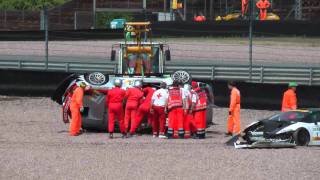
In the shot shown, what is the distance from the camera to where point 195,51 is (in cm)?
3319

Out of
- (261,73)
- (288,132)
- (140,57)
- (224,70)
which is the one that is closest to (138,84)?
(140,57)

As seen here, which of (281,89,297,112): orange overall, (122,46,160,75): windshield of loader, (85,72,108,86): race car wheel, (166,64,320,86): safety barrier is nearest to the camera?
(85,72,108,86): race car wheel

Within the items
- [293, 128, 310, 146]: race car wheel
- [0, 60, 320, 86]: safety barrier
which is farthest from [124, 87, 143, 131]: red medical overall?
[0, 60, 320, 86]: safety barrier

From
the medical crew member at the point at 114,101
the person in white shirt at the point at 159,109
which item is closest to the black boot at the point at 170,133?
the person in white shirt at the point at 159,109

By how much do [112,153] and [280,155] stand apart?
312 cm

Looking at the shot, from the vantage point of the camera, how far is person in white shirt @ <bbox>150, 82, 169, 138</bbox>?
65.4ft

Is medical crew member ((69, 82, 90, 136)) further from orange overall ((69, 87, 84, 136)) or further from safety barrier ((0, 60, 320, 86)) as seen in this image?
safety barrier ((0, 60, 320, 86))

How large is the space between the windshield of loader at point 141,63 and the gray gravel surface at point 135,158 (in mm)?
2606

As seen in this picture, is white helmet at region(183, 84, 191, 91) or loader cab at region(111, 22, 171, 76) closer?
white helmet at region(183, 84, 191, 91)

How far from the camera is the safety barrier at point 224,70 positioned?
2942 centimetres

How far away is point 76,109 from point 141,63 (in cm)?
369

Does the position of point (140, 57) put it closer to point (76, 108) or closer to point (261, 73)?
point (76, 108)

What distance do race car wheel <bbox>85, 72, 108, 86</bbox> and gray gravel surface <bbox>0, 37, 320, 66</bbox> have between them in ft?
36.9

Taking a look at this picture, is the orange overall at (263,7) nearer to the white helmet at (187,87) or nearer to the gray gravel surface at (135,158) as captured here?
the gray gravel surface at (135,158)
